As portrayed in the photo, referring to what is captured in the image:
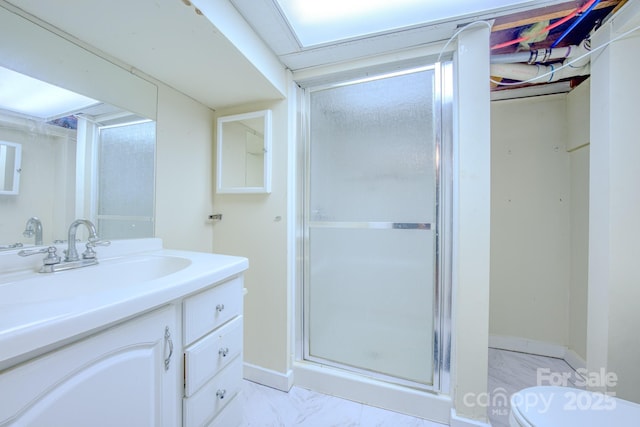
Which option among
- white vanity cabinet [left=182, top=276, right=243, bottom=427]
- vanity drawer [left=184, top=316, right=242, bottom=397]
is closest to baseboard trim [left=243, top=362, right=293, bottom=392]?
white vanity cabinet [left=182, top=276, right=243, bottom=427]

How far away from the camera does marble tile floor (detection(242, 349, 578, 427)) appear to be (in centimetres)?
128

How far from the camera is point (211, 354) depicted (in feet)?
2.94

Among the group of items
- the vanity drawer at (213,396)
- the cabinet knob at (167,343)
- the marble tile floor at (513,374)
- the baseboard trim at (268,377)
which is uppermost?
the cabinet knob at (167,343)

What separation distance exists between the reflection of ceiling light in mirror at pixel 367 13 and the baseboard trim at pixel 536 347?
228 centimetres

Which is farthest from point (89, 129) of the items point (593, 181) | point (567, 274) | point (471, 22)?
point (567, 274)

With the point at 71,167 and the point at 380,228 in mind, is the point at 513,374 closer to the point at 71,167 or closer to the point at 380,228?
the point at 380,228

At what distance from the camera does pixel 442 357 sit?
1.33 metres

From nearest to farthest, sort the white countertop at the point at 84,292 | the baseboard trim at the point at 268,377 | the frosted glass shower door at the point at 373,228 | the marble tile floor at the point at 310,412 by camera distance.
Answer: the white countertop at the point at 84,292
the marble tile floor at the point at 310,412
the frosted glass shower door at the point at 373,228
the baseboard trim at the point at 268,377

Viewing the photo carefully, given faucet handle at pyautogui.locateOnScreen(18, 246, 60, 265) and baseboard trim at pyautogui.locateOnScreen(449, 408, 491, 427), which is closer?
faucet handle at pyautogui.locateOnScreen(18, 246, 60, 265)

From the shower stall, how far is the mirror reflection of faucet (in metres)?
1.07

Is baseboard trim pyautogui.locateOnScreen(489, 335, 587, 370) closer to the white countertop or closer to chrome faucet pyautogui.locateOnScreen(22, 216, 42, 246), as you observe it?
the white countertop

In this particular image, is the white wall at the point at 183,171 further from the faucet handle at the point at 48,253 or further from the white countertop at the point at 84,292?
the faucet handle at the point at 48,253

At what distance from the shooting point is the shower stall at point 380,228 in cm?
135

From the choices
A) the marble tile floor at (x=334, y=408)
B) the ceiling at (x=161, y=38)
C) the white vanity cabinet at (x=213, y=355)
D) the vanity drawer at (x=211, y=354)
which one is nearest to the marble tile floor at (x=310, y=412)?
the marble tile floor at (x=334, y=408)
